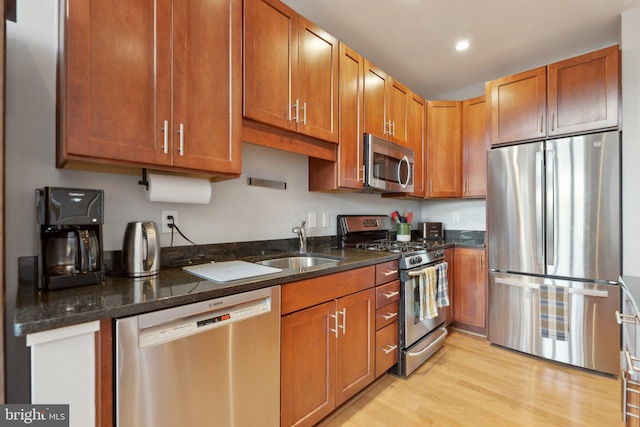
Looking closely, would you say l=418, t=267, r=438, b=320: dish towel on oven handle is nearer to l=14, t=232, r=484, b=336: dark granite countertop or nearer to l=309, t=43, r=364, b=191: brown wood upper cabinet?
l=14, t=232, r=484, b=336: dark granite countertop

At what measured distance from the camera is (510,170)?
2.62m

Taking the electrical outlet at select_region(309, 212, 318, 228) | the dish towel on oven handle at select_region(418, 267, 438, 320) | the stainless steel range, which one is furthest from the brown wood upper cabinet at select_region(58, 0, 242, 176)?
the dish towel on oven handle at select_region(418, 267, 438, 320)

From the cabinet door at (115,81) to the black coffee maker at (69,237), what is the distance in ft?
0.52

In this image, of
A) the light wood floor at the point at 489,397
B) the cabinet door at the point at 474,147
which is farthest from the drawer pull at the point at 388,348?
the cabinet door at the point at 474,147

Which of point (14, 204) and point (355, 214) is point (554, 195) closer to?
point (355, 214)

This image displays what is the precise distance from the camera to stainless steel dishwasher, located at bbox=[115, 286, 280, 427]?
36.8 inches

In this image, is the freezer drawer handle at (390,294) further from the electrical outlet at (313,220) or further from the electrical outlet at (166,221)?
the electrical outlet at (166,221)

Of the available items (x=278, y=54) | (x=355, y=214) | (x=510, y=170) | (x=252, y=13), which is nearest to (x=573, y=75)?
(x=510, y=170)

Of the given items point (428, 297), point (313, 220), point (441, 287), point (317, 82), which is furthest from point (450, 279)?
point (317, 82)

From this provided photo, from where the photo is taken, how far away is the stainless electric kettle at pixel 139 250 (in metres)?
1.30

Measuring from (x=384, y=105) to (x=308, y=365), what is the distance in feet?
6.93

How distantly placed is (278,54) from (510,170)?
2242 millimetres

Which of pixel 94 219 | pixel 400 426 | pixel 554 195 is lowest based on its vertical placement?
pixel 400 426

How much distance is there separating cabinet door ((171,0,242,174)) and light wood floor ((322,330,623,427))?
5.44ft
